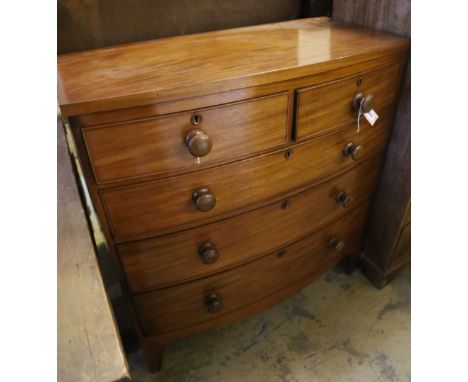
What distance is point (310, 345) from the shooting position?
1.28 metres

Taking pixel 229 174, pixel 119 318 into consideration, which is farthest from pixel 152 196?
pixel 119 318

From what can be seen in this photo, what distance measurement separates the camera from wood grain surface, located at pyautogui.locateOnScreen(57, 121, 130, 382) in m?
0.41

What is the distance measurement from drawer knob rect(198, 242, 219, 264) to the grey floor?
55cm

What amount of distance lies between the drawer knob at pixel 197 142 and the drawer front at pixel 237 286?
436 mm

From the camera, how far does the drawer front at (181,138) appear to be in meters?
0.67

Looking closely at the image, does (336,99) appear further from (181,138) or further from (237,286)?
(237,286)

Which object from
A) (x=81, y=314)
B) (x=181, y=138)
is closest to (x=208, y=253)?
(x=181, y=138)

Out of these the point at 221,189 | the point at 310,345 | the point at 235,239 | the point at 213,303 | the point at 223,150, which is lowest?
the point at 310,345

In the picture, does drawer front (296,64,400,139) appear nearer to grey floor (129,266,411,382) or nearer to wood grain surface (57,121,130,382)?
wood grain surface (57,121,130,382)

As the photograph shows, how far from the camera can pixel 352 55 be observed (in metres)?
0.79

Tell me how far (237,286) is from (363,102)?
24.7 inches

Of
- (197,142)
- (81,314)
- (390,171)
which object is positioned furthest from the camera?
(390,171)
